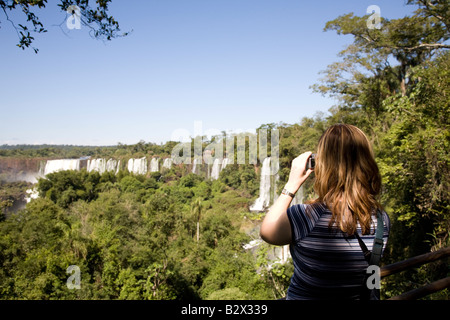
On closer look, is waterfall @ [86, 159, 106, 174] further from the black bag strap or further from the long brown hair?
the black bag strap

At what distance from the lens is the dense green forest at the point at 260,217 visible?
6098 millimetres

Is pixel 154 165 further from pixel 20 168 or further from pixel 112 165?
pixel 20 168

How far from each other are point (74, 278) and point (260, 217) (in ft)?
32.5

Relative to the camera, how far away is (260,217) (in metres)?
7.04

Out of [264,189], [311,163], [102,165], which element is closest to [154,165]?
[102,165]

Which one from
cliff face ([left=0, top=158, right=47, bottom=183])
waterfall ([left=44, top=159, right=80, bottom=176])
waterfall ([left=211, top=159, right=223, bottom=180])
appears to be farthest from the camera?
waterfall ([left=44, top=159, right=80, bottom=176])

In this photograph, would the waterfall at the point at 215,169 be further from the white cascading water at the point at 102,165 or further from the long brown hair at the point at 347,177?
the long brown hair at the point at 347,177

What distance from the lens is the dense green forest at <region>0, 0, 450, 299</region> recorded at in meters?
6.10

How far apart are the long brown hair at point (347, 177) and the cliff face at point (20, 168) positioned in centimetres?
4811

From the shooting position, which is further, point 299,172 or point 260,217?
point 260,217

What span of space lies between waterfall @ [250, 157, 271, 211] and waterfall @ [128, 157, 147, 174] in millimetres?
23174

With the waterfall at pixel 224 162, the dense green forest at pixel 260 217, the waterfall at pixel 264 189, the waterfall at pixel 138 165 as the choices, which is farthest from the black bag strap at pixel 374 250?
the waterfall at pixel 138 165

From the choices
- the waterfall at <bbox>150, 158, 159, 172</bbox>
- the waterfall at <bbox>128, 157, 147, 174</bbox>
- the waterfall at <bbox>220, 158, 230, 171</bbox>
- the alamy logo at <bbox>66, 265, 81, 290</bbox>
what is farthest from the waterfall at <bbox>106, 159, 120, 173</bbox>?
the alamy logo at <bbox>66, 265, 81, 290</bbox>
